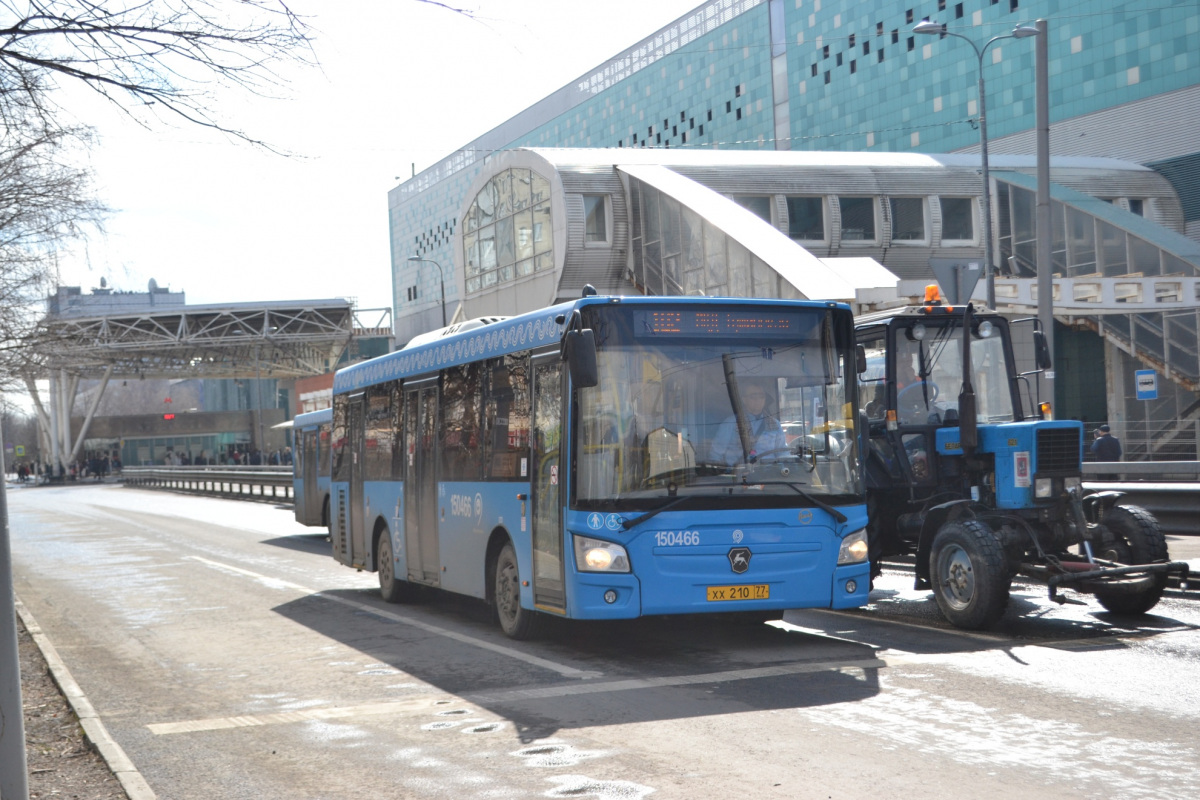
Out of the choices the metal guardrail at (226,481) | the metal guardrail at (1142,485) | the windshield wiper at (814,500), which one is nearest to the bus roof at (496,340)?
the windshield wiper at (814,500)

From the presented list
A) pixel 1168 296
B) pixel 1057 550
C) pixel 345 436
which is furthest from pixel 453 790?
pixel 1168 296

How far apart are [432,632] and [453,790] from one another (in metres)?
5.65

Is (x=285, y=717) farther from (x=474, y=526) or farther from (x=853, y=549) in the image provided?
(x=853, y=549)

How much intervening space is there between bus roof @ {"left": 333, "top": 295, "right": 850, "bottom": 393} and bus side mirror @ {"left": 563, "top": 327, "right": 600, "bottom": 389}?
503 mm

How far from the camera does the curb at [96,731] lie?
6617mm

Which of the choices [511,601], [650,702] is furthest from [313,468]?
[650,702]

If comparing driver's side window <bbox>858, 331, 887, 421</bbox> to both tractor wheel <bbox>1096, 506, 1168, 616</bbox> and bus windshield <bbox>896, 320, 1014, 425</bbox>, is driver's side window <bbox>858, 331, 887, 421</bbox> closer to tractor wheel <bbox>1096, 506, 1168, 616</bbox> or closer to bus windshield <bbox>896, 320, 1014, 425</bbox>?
bus windshield <bbox>896, 320, 1014, 425</bbox>

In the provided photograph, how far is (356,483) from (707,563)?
23.4 feet

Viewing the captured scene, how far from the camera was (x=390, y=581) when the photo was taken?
573 inches

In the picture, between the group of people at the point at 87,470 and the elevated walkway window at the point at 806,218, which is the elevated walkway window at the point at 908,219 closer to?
the elevated walkway window at the point at 806,218

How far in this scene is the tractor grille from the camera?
1100 centimetres

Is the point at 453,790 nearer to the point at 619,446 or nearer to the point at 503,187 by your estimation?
the point at 619,446

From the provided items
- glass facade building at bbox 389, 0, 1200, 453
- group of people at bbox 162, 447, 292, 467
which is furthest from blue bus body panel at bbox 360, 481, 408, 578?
group of people at bbox 162, 447, 292, 467

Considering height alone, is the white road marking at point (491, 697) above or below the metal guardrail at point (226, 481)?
below
